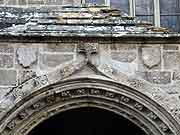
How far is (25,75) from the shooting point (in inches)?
306

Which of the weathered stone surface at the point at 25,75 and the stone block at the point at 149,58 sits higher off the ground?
the stone block at the point at 149,58

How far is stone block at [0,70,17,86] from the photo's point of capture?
7766 millimetres

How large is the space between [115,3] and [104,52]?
2013 mm

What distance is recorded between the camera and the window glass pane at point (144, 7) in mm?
9711

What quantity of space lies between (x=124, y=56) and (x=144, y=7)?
201 centimetres

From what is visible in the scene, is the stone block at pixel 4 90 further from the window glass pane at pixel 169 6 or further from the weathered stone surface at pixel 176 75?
the window glass pane at pixel 169 6

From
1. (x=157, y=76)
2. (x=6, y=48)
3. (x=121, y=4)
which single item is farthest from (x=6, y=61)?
(x=121, y=4)

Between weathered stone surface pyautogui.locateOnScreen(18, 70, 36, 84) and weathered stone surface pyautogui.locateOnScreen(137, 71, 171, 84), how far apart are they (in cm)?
130

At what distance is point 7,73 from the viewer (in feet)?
25.6

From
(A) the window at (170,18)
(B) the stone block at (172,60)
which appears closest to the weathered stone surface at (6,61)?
(B) the stone block at (172,60)

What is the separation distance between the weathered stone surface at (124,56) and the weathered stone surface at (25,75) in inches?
39.9

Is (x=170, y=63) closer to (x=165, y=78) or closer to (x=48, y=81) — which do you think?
(x=165, y=78)

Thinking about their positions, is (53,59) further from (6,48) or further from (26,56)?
(6,48)

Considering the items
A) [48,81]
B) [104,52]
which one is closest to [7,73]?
[48,81]
